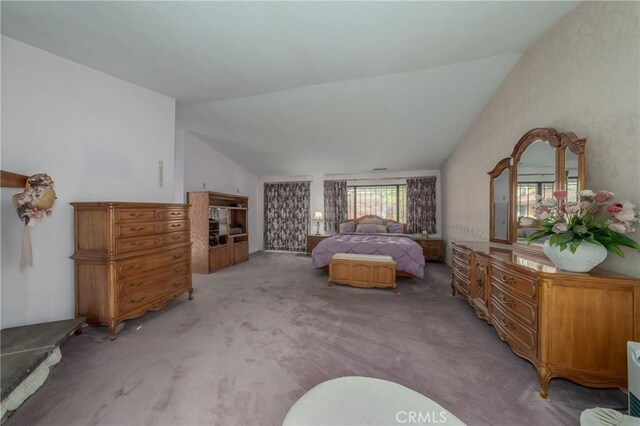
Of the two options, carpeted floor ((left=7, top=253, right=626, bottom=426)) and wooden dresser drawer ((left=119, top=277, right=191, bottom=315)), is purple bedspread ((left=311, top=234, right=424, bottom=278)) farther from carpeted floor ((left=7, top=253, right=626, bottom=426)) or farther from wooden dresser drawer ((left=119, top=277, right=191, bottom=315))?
wooden dresser drawer ((left=119, top=277, right=191, bottom=315))

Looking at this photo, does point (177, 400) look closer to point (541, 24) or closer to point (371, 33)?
point (371, 33)

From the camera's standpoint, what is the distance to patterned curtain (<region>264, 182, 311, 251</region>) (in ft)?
22.8

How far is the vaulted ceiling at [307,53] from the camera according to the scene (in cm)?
181

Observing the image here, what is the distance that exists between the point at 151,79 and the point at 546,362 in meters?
4.49

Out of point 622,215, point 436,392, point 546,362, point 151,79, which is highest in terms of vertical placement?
point 151,79

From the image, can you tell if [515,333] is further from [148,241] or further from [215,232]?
[215,232]

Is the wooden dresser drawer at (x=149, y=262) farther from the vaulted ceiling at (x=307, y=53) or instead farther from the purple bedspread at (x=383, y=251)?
the purple bedspread at (x=383, y=251)

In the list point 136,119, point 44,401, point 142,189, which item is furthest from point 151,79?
point 44,401

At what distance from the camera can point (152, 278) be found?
8.36 feet

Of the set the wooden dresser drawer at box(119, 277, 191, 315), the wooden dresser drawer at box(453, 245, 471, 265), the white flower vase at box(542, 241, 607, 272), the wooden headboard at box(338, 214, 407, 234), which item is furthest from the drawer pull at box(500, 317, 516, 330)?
the wooden headboard at box(338, 214, 407, 234)

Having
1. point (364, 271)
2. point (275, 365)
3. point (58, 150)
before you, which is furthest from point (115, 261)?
point (364, 271)

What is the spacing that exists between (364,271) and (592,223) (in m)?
2.53

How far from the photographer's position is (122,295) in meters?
2.24

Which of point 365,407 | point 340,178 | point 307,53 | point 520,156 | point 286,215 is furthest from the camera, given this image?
point 286,215
